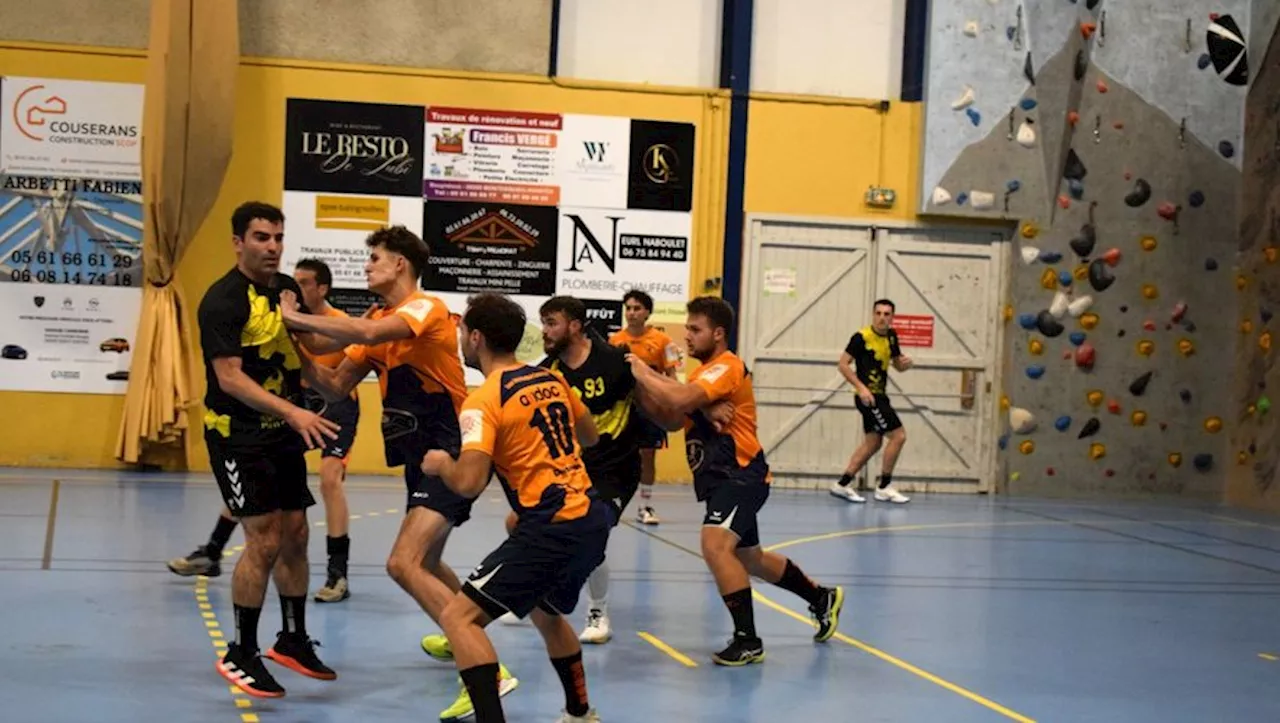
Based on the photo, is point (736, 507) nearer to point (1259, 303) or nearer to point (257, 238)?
point (257, 238)

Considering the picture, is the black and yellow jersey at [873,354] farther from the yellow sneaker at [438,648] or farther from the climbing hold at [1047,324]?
the yellow sneaker at [438,648]

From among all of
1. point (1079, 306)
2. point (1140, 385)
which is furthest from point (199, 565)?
point (1140, 385)

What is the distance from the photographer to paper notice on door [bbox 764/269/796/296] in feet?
59.8

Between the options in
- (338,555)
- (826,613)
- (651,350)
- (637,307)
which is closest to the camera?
(826,613)

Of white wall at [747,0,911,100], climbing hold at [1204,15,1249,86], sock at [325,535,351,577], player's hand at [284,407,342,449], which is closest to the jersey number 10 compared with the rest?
player's hand at [284,407,342,449]

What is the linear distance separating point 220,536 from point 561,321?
10.9 ft

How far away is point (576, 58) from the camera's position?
59.2ft

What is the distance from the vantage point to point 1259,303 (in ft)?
61.4

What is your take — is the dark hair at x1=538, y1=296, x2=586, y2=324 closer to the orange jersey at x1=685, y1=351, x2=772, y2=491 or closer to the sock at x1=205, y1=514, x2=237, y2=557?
the orange jersey at x1=685, y1=351, x2=772, y2=491

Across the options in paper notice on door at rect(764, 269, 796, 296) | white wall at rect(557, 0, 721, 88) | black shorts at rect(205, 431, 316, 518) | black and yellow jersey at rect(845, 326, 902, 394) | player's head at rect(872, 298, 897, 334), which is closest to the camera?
black shorts at rect(205, 431, 316, 518)

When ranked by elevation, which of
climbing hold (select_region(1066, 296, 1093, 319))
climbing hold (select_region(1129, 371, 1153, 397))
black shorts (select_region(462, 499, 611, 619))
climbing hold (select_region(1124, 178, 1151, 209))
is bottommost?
black shorts (select_region(462, 499, 611, 619))

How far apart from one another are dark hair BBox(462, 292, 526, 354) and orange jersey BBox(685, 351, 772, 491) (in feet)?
7.55

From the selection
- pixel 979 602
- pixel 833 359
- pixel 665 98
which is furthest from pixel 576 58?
pixel 979 602

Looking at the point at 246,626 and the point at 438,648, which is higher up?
the point at 246,626
